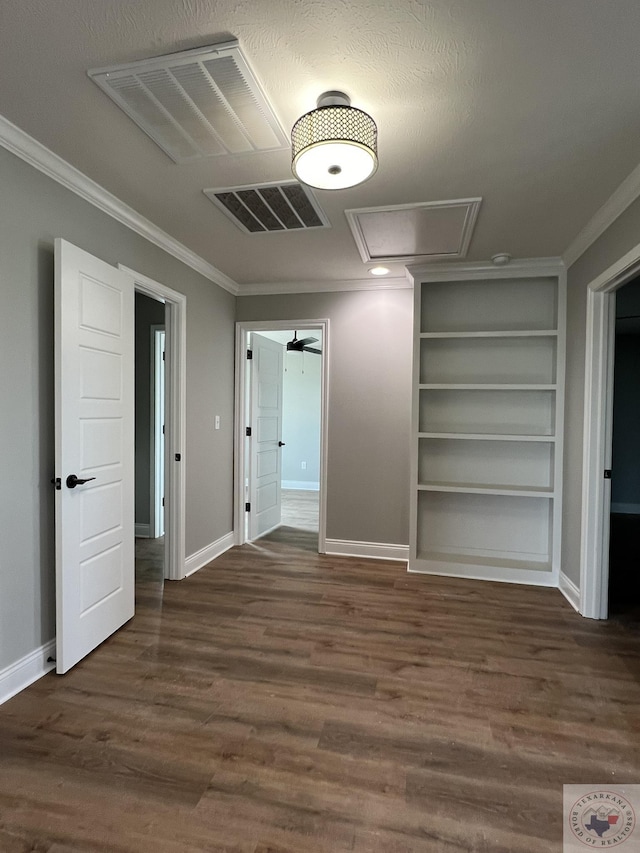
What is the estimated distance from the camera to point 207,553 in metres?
3.88

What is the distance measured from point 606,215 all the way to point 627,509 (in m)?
5.19

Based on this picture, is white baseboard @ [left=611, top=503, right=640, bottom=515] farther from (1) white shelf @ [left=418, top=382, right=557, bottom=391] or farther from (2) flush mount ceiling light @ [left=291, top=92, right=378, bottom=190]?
(2) flush mount ceiling light @ [left=291, top=92, right=378, bottom=190]

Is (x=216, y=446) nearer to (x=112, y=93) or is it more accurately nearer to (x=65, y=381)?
(x=65, y=381)

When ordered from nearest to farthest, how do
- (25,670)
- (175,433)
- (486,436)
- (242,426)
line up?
1. (25,670)
2. (175,433)
3. (486,436)
4. (242,426)

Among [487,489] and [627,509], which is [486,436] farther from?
[627,509]

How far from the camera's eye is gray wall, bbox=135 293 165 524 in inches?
176

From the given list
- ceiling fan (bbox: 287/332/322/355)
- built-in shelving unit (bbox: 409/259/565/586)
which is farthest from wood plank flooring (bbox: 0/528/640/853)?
ceiling fan (bbox: 287/332/322/355)

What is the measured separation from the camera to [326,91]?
5.55 feet

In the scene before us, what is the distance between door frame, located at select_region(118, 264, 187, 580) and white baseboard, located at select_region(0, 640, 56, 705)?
4.08ft

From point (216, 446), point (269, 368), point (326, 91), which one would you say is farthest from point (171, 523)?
point (326, 91)

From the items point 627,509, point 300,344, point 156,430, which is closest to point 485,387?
point 156,430

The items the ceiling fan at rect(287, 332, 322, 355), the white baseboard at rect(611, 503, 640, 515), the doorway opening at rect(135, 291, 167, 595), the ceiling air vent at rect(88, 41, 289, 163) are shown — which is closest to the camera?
the ceiling air vent at rect(88, 41, 289, 163)

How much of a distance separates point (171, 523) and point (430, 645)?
6.87 feet

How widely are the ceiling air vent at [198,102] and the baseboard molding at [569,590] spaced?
10.8 feet
